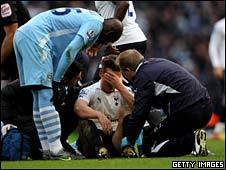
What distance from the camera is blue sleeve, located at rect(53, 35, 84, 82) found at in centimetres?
924

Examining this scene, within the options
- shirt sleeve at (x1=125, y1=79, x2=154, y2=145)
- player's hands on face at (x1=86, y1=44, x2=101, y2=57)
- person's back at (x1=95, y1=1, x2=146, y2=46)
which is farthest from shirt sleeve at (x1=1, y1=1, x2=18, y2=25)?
shirt sleeve at (x1=125, y1=79, x2=154, y2=145)

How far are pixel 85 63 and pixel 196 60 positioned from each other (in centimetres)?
1099

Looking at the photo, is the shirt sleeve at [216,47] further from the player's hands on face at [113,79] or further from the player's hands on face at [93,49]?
the player's hands on face at [113,79]

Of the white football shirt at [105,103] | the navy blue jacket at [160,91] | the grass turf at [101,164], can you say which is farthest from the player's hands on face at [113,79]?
the grass turf at [101,164]

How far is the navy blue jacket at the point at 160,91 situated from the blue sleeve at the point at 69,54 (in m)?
0.67

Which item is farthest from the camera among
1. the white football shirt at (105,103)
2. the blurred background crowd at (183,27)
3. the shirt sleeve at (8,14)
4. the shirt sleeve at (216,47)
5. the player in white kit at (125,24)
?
the blurred background crowd at (183,27)

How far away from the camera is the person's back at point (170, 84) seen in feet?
30.5

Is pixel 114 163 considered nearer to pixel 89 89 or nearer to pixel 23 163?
pixel 23 163

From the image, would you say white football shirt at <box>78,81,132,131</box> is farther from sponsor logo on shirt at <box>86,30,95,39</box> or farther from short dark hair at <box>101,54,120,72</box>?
sponsor logo on shirt at <box>86,30,95,39</box>

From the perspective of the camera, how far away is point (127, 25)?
11.4m

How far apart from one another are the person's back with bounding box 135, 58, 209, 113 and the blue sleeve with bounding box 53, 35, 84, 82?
677 mm

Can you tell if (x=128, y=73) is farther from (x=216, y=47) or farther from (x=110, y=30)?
(x=216, y=47)

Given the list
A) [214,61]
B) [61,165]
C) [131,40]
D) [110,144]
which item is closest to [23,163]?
[61,165]

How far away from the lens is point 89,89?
10086mm
